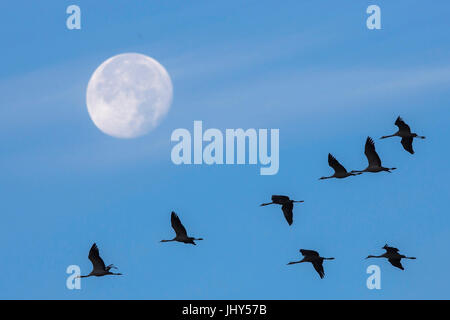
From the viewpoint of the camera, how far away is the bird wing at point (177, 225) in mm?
65312

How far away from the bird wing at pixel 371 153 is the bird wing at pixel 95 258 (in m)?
19.0

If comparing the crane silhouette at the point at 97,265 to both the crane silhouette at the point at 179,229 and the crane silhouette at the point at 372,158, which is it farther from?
the crane silhouette at the point at 372,158

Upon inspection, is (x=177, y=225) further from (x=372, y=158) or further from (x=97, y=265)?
(x=372, y=158)

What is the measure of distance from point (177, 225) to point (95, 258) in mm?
→ 5974

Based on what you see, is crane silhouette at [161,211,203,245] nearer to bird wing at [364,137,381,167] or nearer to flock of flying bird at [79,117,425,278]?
flock of flying bird at [79,117,425,278]

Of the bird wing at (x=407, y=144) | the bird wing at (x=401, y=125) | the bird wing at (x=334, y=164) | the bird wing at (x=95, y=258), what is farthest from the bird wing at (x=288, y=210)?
the bird wing at (x=95, y=258)

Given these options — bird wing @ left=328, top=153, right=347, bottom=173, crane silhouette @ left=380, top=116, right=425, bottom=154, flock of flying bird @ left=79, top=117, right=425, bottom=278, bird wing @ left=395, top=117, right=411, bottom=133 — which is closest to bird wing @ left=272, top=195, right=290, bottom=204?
flock of flying bird @ left=79, top=117, right=425, bottom=278

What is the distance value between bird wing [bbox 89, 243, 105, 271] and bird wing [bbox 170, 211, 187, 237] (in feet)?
17.9

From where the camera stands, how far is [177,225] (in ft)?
216

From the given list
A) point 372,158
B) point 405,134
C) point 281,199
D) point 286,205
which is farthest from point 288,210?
point 405,134
